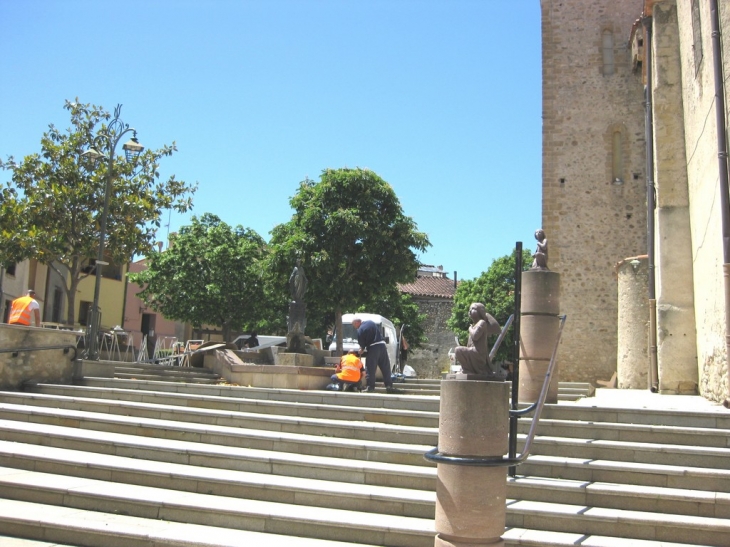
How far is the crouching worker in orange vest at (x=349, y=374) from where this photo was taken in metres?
12.4

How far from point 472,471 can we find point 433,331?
142 ft

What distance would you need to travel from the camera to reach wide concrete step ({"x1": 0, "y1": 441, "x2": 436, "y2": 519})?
22.4ft

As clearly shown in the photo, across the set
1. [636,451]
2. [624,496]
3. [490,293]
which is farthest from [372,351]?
[490,293]

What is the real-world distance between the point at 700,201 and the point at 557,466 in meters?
8.08

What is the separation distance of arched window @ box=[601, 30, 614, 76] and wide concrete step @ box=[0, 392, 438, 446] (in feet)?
65.1

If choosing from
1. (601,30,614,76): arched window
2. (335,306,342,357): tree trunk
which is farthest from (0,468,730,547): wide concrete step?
(601,30,614,76): arched window

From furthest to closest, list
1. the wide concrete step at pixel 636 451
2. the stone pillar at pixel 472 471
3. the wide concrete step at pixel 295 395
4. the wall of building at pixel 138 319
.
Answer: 1. the wall of building at pixel 138 319
2. the wide concrete step at pixel 295 395
3. the wide concrete step at pixel 636 451
4. the stone pillar at pixel 472 471

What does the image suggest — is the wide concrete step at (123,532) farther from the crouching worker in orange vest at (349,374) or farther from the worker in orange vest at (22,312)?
the worker in orange vest at (22,312)


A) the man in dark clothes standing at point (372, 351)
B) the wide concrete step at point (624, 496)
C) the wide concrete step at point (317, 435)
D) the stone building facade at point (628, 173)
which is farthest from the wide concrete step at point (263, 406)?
the stone building facade at point (628, 173)

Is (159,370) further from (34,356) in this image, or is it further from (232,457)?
(232,457)

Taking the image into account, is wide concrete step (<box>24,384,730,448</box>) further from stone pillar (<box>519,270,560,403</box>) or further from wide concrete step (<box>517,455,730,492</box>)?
stone pillar (<box>519,270,560,403</box>)

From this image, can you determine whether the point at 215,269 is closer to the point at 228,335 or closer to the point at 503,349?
the point at 228,335

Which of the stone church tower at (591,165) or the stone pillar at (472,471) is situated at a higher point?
the stone church tower at (591,165)

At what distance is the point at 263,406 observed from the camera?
984 cm
